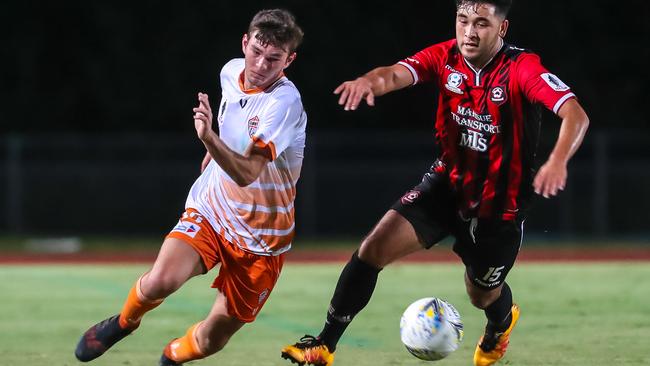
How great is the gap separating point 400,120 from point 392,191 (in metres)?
3.03

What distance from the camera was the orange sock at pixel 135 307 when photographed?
649 centimetres

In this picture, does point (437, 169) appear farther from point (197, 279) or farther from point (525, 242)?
point (525, 242)

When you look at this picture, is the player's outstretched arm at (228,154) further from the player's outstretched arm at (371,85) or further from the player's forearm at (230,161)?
the player's outstretched arm at (371,85)

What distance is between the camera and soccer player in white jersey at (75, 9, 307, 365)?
21.2 feet

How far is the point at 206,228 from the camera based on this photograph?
6.70 meters

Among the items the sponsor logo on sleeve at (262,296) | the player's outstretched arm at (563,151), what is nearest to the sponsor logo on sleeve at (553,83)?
the player's outstretched arm at (563,151)

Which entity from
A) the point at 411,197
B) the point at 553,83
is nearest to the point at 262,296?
the point at 411,197

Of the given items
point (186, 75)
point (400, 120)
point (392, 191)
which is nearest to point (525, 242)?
point (392, 191)

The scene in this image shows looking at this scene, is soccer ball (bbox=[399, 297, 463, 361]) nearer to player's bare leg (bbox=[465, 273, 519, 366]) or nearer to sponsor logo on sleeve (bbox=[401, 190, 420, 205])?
player's bare leg (bbox=[465, 273, 519, 366])

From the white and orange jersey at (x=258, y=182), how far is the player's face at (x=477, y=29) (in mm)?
1032

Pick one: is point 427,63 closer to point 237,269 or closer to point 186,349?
point 237,269

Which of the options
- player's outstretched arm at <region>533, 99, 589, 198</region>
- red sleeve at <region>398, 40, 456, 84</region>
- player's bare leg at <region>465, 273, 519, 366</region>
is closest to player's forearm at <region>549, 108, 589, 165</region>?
player's outstretched arm at <region>533, 99, 589, 198</region>

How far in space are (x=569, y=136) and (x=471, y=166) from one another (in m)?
1.06

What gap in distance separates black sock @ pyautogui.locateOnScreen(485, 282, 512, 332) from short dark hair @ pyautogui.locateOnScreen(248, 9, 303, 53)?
7.43 ft
